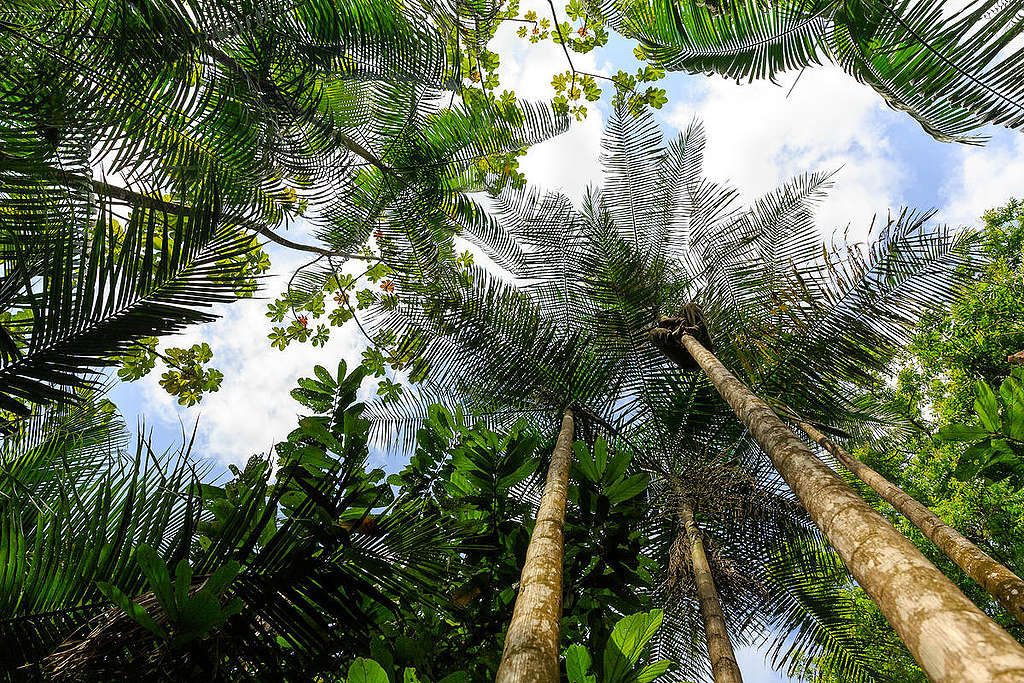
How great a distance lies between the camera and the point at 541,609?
3.99 feet

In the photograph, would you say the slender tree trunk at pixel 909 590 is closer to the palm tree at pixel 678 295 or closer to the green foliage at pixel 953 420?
the palm tree at pixel 678 295

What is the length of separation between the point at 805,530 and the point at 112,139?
5767 millimetres

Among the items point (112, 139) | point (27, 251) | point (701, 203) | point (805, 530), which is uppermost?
point (701, 203)

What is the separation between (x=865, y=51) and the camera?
2.95m

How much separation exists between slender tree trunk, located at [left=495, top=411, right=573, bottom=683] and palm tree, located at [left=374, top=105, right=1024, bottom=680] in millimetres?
1166

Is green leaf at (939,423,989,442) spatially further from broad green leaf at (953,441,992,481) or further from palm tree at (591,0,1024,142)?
palm tree at (591,0,1024,142)

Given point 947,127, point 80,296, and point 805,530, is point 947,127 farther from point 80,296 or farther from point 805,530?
point 80,296

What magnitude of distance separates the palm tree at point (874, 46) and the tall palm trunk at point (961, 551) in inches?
72.5

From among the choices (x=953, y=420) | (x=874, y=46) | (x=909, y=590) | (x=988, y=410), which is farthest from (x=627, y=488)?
(x=953, y=420)

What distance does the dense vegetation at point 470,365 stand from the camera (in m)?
1.06

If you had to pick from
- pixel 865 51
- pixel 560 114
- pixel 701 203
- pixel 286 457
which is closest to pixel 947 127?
pixel 865 51

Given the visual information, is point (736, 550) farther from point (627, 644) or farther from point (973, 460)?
point (627, 644)

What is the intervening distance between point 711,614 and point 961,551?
1669 mm

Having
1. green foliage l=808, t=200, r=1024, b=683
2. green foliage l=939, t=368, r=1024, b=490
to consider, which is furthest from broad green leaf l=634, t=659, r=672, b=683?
green foliage l=808, t=200, r=1024, b=683
